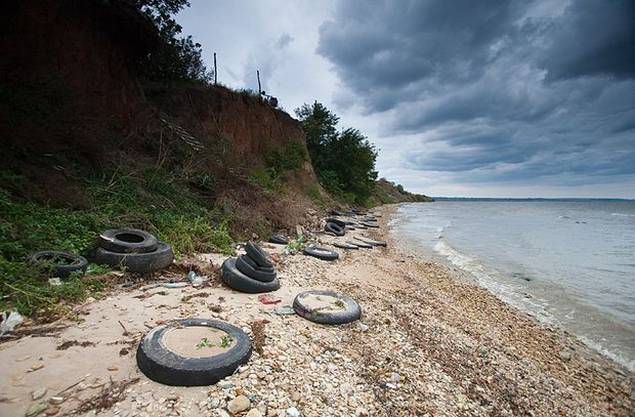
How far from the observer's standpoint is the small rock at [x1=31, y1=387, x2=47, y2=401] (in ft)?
7.75

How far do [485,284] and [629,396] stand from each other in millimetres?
4579

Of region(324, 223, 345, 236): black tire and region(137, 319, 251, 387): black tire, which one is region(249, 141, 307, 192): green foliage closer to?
region(324, 223, 345, 236): black tire

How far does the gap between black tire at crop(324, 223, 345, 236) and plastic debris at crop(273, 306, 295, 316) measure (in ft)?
28.7

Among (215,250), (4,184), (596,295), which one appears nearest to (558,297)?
(596,295)

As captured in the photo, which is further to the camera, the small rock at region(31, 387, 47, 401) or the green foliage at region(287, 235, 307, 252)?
the green foliage at region(287, 235, 307, 252)

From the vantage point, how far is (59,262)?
4.57 m

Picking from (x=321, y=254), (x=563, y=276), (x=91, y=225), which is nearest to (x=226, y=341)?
(x=91, y=225)

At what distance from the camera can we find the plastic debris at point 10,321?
320cm

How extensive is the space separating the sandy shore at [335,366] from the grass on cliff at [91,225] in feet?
1.88

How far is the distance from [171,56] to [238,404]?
728 inches

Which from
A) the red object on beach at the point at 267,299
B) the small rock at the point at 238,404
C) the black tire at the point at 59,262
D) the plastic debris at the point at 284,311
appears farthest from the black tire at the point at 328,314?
the black tire at the point at 59,262

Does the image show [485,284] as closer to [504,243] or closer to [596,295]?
[596,295]

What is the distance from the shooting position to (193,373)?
2.61m

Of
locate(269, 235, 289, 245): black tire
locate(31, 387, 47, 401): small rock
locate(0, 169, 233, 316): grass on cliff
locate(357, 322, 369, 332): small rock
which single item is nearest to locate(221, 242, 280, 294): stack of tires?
locate(357, 322, 369, 332): small rock
